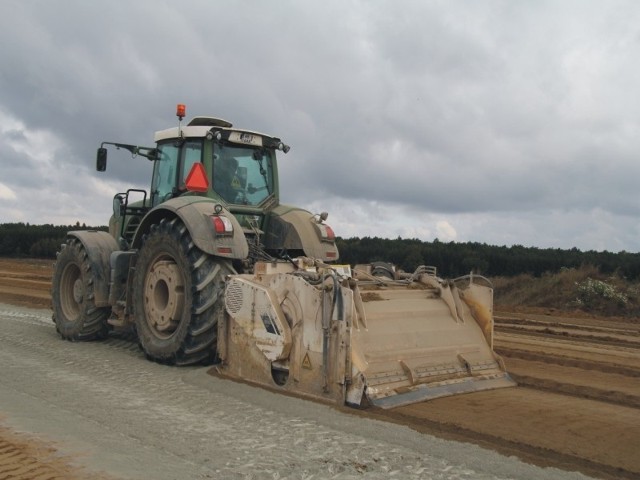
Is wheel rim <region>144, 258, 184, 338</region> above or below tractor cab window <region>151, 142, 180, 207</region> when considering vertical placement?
below

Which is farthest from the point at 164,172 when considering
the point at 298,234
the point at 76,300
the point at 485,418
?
the point at 485,418

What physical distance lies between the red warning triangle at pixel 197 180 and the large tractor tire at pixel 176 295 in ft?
1.76

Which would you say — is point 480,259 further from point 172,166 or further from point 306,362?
point 306,362

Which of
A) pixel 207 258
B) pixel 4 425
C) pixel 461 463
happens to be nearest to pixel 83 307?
pixel 207 258

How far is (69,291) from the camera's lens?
884 centimetres

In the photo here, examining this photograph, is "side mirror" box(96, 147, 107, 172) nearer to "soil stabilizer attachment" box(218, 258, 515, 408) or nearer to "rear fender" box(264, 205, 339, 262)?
"rear fender" box(264, 205, 339, 262)

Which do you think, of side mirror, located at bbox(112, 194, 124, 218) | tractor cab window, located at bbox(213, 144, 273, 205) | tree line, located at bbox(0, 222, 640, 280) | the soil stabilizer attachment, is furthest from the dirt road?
tree line, located at bbox(0, 222, 640, 280)

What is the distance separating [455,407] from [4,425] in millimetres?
3131

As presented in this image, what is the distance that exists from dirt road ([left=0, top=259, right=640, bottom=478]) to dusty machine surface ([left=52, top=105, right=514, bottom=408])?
0.26 metres

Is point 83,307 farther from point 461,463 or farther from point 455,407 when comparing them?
point 461,463

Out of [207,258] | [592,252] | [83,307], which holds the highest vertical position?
[592,252]

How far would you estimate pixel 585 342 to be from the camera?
9898 millimetres

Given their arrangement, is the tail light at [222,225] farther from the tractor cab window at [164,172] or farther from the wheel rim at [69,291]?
the wheel rim at [69,291]

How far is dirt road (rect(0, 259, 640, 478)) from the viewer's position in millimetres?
3869
